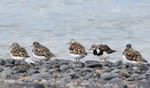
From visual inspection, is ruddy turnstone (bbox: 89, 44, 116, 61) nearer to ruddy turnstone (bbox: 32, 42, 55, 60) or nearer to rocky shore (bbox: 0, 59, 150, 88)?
ruddy turnstone (bbox: 32, 42, 55, 60)

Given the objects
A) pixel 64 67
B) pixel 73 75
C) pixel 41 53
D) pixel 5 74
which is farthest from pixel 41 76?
pixel 41 53

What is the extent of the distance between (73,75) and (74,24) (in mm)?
8262

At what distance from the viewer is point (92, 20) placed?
18.6 meters

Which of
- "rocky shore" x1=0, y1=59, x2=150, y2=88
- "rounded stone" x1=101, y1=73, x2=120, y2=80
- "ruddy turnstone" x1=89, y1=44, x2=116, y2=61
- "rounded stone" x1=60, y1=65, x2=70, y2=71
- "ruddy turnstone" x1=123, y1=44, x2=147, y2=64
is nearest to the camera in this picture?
"rocky shore" x1=0, y1=59, x2=150, y2=88

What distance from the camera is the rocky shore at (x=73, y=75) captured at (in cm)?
914

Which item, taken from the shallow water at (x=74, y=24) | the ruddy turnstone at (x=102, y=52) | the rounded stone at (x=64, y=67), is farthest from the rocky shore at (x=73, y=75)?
the shallow water at (x=74, y=24)

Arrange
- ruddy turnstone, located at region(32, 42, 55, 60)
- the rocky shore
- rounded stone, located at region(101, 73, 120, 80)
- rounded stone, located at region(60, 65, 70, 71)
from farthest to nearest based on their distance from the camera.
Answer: ruddy turnstone, located at region(32, 42, 55, 60)
rounded stone, located at region(60, 65, 70, 71)
rounded stone, located at region(101, 73, 120, 80)
the rocky shore

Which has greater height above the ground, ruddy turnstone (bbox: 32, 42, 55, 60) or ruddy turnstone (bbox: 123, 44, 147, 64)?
ruddy turnstone (bbox: 32, 42, 55, 60)

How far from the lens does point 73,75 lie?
31.4 ft

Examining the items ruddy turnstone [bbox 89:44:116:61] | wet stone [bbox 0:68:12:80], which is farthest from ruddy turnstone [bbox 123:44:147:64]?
wet stone [bbox 0:68:12:80]

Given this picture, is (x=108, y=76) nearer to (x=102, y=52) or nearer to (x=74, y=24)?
(x=102, y=52)

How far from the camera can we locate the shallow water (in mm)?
14820

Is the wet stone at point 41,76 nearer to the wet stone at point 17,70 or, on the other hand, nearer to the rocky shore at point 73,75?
the rocky shore at point 73,75

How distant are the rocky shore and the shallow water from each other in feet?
7.82
